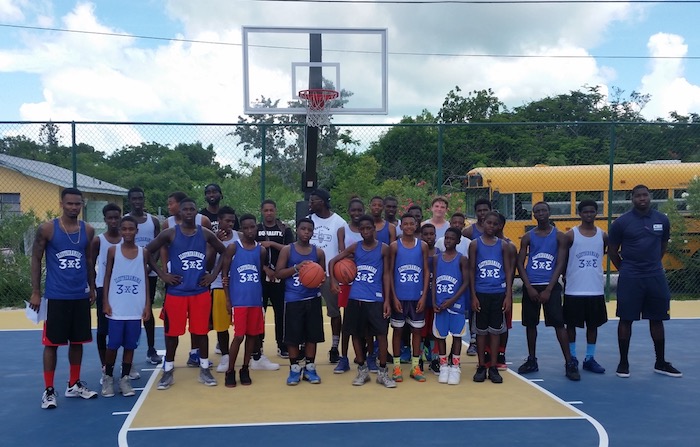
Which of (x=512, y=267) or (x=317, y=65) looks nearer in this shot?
(x=512, y=267)

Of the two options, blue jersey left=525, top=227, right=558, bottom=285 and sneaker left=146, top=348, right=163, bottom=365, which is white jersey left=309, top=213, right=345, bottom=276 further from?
sneaker left=146, top=348, right=163, bottom=365

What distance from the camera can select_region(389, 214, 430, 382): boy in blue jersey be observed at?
6656 mm

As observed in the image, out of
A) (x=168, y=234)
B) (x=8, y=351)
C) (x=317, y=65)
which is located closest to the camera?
(x=168, y=234)

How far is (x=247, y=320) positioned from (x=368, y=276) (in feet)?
4.21

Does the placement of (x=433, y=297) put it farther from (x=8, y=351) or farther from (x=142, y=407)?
(x=8, y=351)

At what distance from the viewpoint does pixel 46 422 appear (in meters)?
5.54

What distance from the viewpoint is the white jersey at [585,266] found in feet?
23.0

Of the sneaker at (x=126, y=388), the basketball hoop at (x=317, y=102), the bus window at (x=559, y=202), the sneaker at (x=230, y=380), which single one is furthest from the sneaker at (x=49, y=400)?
the bus window at (x=559, y=202)

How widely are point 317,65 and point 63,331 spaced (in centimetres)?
558

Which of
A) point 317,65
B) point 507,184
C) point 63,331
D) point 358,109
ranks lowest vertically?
point 63,331

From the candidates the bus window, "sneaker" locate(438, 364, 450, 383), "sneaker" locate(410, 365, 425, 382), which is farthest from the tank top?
the bus window

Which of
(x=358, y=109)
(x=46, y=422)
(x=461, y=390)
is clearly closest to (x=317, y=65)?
(x=358, y=109)

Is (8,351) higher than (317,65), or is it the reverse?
(317,65)

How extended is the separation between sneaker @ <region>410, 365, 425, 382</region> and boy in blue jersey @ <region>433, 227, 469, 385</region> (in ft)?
0.60
